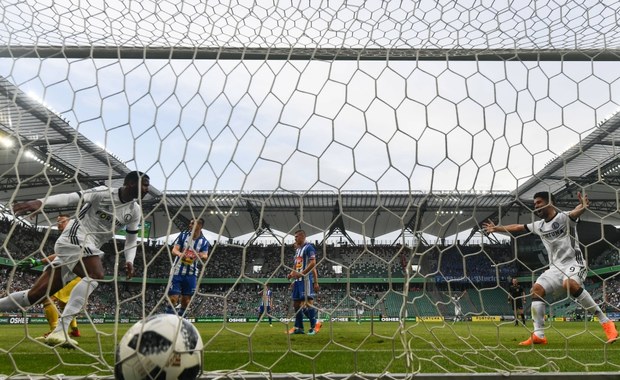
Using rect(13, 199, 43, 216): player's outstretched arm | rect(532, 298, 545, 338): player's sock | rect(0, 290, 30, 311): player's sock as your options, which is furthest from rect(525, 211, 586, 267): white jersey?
rect(0, 290, 30, 311): player's sock

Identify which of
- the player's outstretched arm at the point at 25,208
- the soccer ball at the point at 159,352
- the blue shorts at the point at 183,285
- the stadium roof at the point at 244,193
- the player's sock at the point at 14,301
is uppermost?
the stadium roof at the point at 244,193

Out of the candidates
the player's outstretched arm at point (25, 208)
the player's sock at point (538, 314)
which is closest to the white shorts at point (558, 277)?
the player's sock at point (538, 314)

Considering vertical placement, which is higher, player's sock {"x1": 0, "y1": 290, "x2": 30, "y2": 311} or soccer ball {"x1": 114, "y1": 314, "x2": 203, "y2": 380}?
player's sock {"x1": 0, "y1": 290, "x2": 30, "y2": 311}

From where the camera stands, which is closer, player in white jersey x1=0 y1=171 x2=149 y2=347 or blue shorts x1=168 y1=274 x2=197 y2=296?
player in white jersey x1=0 y1=171 x2=149 y2=347

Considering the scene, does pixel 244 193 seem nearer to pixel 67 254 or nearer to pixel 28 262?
pixel 67 254

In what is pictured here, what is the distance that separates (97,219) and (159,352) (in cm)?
283

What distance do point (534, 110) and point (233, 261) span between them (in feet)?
70.4

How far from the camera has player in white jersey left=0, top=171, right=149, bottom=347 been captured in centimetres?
352

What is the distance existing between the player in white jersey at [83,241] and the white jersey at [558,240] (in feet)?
12.4

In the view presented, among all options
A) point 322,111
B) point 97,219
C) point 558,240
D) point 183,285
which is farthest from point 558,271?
point 183,285

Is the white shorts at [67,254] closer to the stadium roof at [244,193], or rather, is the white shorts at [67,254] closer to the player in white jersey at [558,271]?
the stadium roof at [244,193]

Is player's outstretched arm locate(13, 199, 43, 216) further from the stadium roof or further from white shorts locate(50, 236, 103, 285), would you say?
white shorts locate(50, 236, 103, 285)

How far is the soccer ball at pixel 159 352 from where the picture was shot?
6.51 ft

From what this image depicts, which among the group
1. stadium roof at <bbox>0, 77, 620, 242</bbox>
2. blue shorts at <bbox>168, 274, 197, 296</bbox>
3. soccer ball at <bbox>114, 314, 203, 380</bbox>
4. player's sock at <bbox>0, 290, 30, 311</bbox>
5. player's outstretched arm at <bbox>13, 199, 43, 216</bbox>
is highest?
stadium roof at <bbox>0, 77, 620, 242</bbox>
